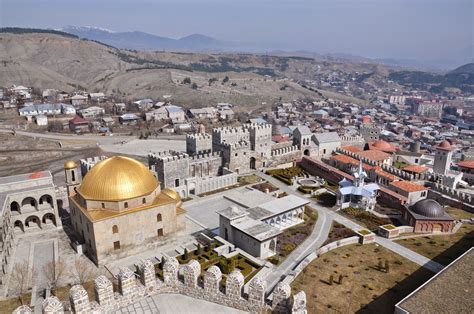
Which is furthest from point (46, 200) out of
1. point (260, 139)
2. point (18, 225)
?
point (260, 139)

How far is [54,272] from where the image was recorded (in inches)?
1257

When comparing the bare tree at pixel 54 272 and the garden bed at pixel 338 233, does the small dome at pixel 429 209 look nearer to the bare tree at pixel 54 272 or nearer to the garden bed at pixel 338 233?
the garden bed at pixel 338 233

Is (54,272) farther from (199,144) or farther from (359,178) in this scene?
(359,178)

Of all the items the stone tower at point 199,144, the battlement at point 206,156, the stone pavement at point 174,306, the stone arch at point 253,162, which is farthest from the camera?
the stone arch at point 253,162

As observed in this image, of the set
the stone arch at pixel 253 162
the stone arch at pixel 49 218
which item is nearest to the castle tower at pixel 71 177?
the stone arch at pixel 49 218

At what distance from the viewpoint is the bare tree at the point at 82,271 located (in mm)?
31764

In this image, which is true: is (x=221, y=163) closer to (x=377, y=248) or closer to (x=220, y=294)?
(x=377, y=248)

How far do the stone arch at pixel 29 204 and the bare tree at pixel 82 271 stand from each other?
37.3 ft

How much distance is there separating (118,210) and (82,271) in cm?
649

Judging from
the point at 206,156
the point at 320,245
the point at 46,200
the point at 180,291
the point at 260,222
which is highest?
Result: the point at 206,156

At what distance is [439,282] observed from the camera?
26.4 metres

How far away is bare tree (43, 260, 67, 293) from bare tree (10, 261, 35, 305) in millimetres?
1308

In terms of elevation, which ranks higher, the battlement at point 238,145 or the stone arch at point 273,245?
the battlement at point 238,145

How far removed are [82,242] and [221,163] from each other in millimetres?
28080
